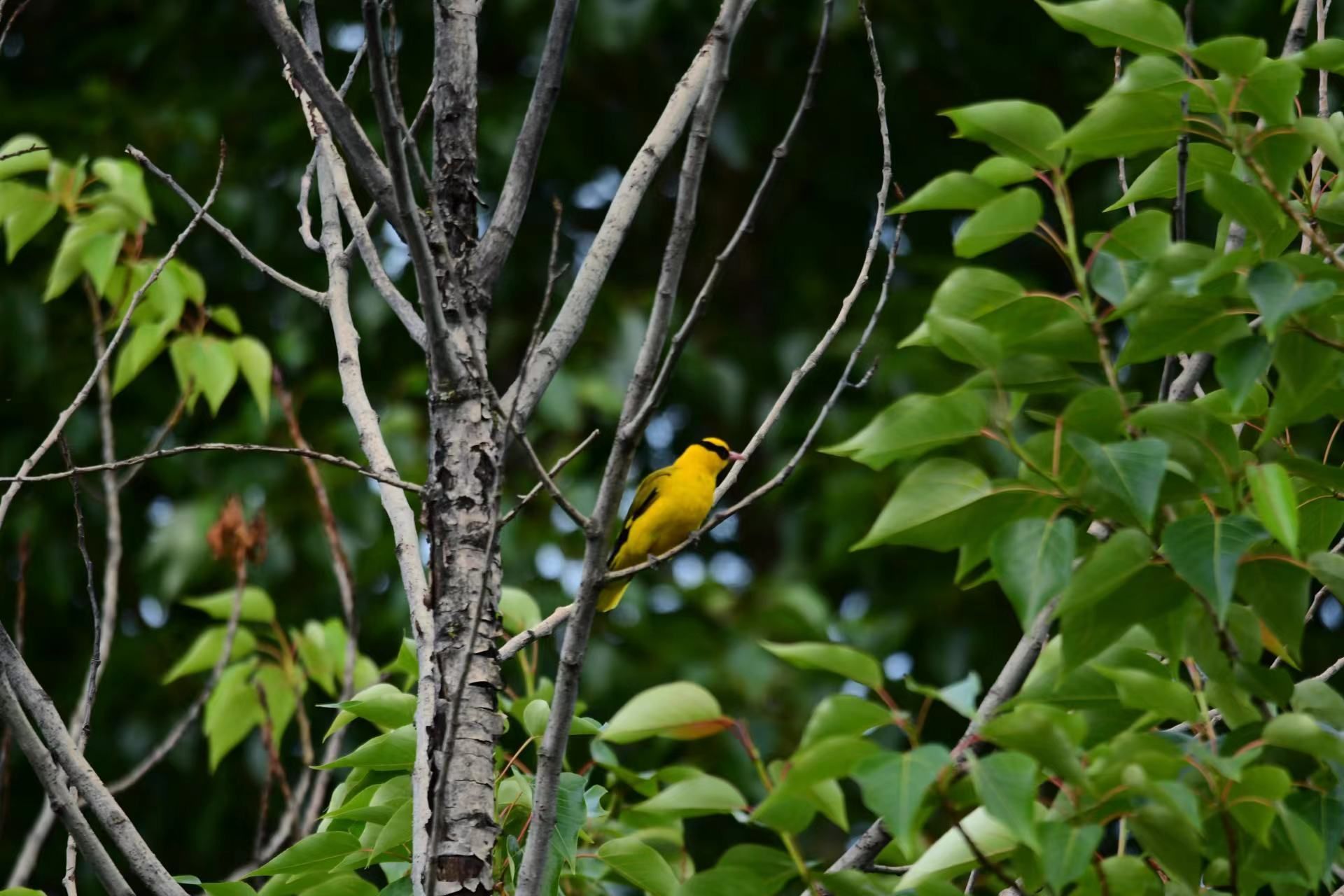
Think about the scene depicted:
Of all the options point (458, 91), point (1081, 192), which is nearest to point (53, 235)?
point (1081, 192)

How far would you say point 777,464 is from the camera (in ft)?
20.5

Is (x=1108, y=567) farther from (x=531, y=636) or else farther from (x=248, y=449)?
(x=248, y=449)

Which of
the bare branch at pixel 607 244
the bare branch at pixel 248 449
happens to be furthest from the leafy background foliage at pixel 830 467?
the bare branch at pixel 607 244

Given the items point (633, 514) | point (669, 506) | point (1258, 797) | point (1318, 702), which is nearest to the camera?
point (1258, 797)

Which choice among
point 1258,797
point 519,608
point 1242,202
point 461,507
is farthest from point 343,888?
point 1242,202

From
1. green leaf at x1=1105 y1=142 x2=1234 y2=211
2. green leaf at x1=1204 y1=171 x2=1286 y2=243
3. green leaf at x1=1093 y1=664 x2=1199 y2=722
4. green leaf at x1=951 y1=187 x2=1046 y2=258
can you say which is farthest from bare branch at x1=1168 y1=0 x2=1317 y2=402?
green leaf at x1=1093 y1=664 x2=1199 y2=722

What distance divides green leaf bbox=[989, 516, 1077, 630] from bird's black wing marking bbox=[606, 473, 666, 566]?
3.99 metres

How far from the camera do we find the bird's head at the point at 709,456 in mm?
5719

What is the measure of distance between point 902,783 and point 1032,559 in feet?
0.92

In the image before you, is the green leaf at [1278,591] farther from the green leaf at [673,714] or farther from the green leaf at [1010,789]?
the green leaf at [673,714]

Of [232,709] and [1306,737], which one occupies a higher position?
[1306,737]

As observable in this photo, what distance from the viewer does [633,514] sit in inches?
226

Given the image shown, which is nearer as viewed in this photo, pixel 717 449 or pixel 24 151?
pixel 24 151

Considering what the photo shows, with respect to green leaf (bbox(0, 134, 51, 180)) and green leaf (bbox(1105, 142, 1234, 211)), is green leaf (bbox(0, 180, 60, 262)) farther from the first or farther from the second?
green leaf (bbox(1105, 142, 1234, 211))
